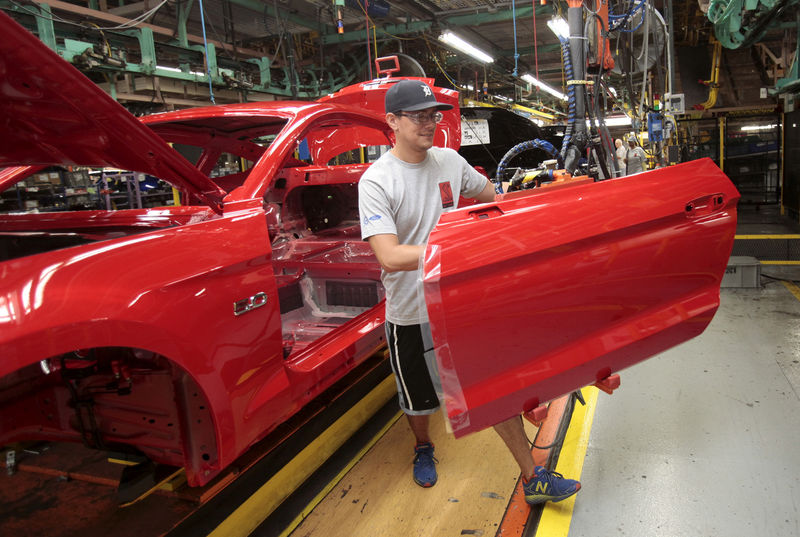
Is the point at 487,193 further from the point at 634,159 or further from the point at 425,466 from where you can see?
the point at 634,159

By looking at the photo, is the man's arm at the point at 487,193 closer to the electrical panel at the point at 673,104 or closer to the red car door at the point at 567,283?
the red car door at the point at 567,283

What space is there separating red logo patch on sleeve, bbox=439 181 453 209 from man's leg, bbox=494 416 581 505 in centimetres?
87

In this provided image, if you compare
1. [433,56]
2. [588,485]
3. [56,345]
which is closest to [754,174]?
[433,56]

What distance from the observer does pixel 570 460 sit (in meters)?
2.38

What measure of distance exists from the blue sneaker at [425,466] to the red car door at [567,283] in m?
0.84

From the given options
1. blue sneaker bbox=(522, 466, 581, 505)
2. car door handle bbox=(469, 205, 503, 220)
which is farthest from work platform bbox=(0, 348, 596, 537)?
car door handle bbox=(469, 205, 503, 220)

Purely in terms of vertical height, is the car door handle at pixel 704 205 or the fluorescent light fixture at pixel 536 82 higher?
the fluorescent light fixture at pixel 536 82

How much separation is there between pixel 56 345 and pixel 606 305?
155cm

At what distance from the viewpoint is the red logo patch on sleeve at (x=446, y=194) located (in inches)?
80.2

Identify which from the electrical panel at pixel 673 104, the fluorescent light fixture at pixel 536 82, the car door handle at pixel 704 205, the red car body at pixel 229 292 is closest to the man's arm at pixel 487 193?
the red car body at pixel 229 292

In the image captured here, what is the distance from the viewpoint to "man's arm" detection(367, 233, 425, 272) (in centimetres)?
165

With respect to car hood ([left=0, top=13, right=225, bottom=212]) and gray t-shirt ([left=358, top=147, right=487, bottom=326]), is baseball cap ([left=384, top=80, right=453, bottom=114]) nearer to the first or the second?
gray t-shirt ([left=358, top=147, right=487, bottom=326])

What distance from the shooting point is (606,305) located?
1.66 metres

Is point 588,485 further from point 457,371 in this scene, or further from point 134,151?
point 134,151
